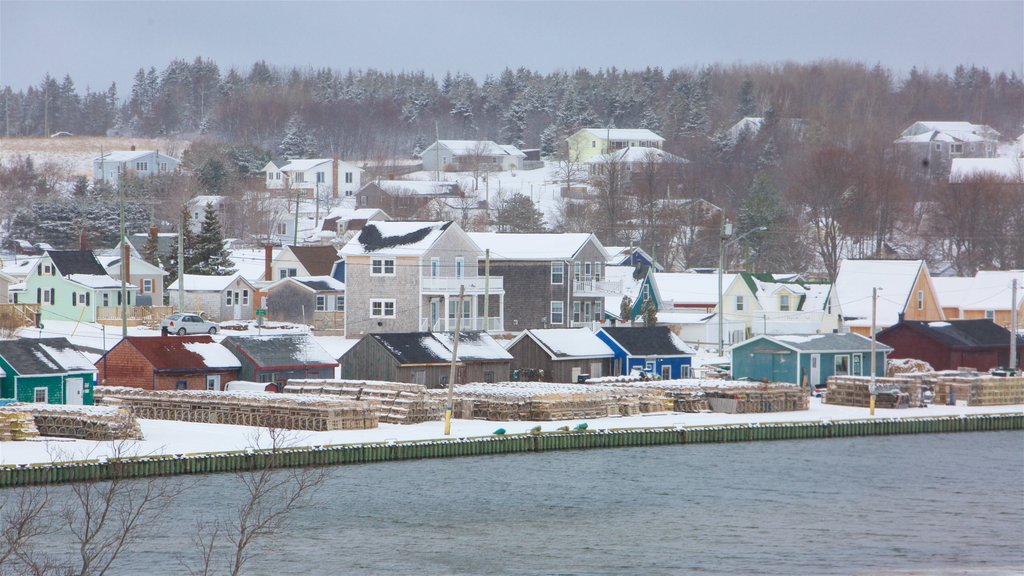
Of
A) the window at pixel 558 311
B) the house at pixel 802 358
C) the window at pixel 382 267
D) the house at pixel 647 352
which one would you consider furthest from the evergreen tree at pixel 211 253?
the house at pixel 802 358

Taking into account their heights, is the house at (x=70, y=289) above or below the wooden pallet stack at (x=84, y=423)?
above

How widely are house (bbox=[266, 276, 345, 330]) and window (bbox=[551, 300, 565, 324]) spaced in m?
11.3

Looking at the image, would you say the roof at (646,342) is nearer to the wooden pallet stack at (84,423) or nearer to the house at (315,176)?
the wooden pallet stack at (84,423)

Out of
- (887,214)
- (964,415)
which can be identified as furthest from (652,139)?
(964,415)

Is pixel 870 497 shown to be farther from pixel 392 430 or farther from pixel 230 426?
pixel 230 426

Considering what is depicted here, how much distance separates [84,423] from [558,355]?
21.8 metres

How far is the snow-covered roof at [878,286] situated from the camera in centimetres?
8394

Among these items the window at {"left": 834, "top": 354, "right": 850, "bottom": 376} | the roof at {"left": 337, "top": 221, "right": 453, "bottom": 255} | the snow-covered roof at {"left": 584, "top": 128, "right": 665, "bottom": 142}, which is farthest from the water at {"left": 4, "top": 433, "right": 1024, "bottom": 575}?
the snow-covered roof at {"left": 584, "top": 128, "right": 665, "bottom": 142}

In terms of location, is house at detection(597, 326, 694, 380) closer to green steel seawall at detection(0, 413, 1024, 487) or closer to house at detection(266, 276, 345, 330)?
green steel seawall at detection(0, 413, 1024, 487)

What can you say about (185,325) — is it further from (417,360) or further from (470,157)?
(470,157)

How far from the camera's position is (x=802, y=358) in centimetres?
6184

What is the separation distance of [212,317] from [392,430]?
34812 millimetres

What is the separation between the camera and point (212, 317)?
80.2 meters

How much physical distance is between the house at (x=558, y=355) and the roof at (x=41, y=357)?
1815 centimetres
